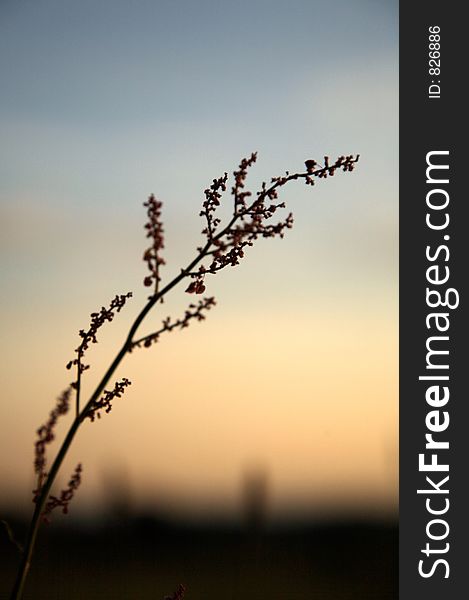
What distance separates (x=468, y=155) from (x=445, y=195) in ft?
0.53

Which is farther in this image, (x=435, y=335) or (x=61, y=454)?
(x=435, y=335)

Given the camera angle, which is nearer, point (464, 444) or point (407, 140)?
point (464, 444)

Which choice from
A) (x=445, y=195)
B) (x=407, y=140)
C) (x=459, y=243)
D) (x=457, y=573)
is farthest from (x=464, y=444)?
(x=407, y=140)

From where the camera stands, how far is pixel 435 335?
277 cm

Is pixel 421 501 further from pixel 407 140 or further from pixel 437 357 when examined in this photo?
pixel 407 140

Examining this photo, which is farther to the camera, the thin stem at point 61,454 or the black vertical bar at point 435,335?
the black vertical bar at point 435,335

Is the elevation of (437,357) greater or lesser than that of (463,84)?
lesser

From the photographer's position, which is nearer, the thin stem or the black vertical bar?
the thin stem

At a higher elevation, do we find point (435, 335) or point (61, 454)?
point (435, 335)

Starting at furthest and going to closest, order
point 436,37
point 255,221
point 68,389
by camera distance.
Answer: point 436,37 → point 68,389 → point 255,221

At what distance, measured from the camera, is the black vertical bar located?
108 inches

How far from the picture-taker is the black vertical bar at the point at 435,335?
273cm

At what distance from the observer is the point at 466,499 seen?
2.72m

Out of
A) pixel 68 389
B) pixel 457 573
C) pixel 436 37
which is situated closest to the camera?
pixel 68 389
